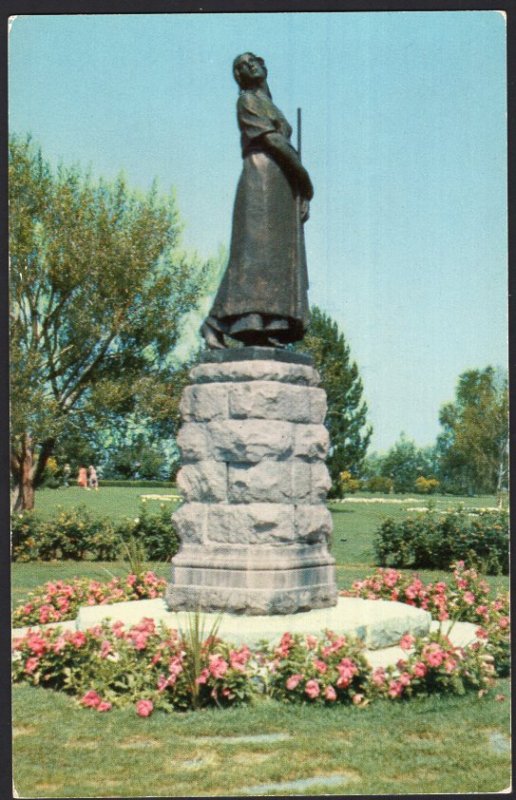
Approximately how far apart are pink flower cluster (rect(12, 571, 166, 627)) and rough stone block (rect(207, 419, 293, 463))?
260 cm

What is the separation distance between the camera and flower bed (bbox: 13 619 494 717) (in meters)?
6.68

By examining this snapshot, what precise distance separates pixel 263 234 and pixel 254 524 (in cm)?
258

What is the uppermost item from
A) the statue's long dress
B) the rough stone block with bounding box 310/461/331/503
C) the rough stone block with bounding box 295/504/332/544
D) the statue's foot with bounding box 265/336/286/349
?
the statue's long dress

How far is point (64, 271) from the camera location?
20.0 meters

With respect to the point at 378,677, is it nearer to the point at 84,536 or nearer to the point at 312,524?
the point at 312,524

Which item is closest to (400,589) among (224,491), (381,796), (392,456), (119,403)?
(224,491)

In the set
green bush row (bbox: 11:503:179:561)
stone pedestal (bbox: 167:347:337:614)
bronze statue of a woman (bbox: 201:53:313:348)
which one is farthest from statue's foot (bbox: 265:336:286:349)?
green bush row (bbox: 11:503:179:561)

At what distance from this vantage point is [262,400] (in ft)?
26.1

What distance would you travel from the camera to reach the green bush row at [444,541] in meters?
16.2

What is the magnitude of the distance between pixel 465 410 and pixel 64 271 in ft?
42.0

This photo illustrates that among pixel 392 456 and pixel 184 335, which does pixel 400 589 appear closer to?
pixel 184 335

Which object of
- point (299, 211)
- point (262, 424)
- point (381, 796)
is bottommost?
point (381, 796)

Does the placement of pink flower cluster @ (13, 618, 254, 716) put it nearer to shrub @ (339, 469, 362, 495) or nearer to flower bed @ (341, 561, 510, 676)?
flower bed @ (341, 561, 510, 676)

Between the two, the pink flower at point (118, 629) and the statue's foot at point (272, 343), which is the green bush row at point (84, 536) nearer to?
the statue's foot at point (272, 343)
